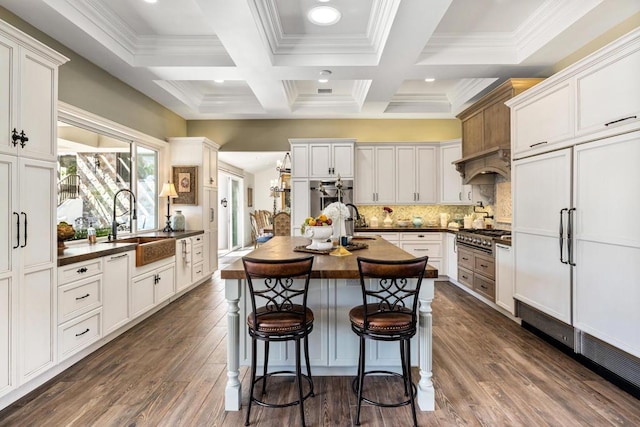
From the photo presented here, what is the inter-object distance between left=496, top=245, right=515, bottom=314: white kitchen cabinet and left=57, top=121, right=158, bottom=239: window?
15.4ft

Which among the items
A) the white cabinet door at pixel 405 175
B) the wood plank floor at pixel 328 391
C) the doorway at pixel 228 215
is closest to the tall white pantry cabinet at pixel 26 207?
the wood plank floor at pixel 328 391

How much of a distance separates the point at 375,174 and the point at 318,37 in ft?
9.24

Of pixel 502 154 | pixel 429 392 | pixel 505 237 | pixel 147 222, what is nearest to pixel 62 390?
pixel 429 392

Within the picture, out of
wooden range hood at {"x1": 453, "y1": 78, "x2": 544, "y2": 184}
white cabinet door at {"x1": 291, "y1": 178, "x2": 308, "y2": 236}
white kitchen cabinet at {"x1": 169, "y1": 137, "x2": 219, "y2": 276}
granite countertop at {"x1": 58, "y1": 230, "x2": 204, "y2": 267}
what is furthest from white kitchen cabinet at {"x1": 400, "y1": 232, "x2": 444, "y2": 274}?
granite countertop at {"x1": 58, "y1": 230, "x2": 204, "y2": 267}

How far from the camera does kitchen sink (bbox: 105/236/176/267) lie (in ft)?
11.4

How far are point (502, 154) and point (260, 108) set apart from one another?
12.5 ft

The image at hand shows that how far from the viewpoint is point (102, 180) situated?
Answer: 3975 millimetres

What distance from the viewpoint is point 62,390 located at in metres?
2.32

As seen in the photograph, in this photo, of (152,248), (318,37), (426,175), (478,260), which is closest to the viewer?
(318,37)

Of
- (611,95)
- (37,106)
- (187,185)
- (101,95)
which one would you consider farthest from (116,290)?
(611,95)

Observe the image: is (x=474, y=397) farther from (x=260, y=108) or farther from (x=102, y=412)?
(x=260, y=108)

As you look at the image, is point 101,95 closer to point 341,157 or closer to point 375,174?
point 341,157

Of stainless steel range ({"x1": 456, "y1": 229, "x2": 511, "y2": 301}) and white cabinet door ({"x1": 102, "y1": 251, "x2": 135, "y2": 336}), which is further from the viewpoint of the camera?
stainless steel range ({"x1": 456, "y1": 229, "x2": 511, "y2": 301})

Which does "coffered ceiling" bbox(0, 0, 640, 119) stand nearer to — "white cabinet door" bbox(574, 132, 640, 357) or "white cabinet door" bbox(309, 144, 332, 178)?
"white cabinet door" bbox(309, 144, 332, 178)
